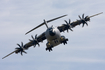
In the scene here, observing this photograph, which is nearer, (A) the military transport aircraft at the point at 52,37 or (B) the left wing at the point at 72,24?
(A) the military transport aircraft at the point at 52,37

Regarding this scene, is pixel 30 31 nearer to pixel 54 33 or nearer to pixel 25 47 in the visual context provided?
pixel 54 33

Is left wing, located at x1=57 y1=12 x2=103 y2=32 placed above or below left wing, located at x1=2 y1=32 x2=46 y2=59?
above

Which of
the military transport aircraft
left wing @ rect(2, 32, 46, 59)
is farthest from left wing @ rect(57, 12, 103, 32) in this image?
left wing @ rect(2, 32, 46, 59)

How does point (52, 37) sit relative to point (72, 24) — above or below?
below

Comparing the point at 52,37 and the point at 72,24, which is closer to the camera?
the point at 52,37

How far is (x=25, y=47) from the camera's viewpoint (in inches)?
2459

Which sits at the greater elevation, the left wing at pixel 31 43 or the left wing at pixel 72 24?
the left wing at pixel 72 24

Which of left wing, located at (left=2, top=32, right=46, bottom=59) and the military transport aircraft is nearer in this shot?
the military transport aircraft

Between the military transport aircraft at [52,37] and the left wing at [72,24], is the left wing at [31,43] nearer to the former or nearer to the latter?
the military transport aircraft at [52,37]

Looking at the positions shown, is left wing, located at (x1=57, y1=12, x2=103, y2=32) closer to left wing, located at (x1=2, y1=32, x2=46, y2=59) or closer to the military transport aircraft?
the military transport aircraft

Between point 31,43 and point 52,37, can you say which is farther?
point 31,43

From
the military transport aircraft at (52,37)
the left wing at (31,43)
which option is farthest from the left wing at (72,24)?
the left wing at (31,43)

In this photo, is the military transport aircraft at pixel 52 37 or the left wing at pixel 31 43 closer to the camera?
the military transport aircraft at pixel 52 37

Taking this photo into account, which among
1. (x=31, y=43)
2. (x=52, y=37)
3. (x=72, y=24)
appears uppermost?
(x=72, y=24)
